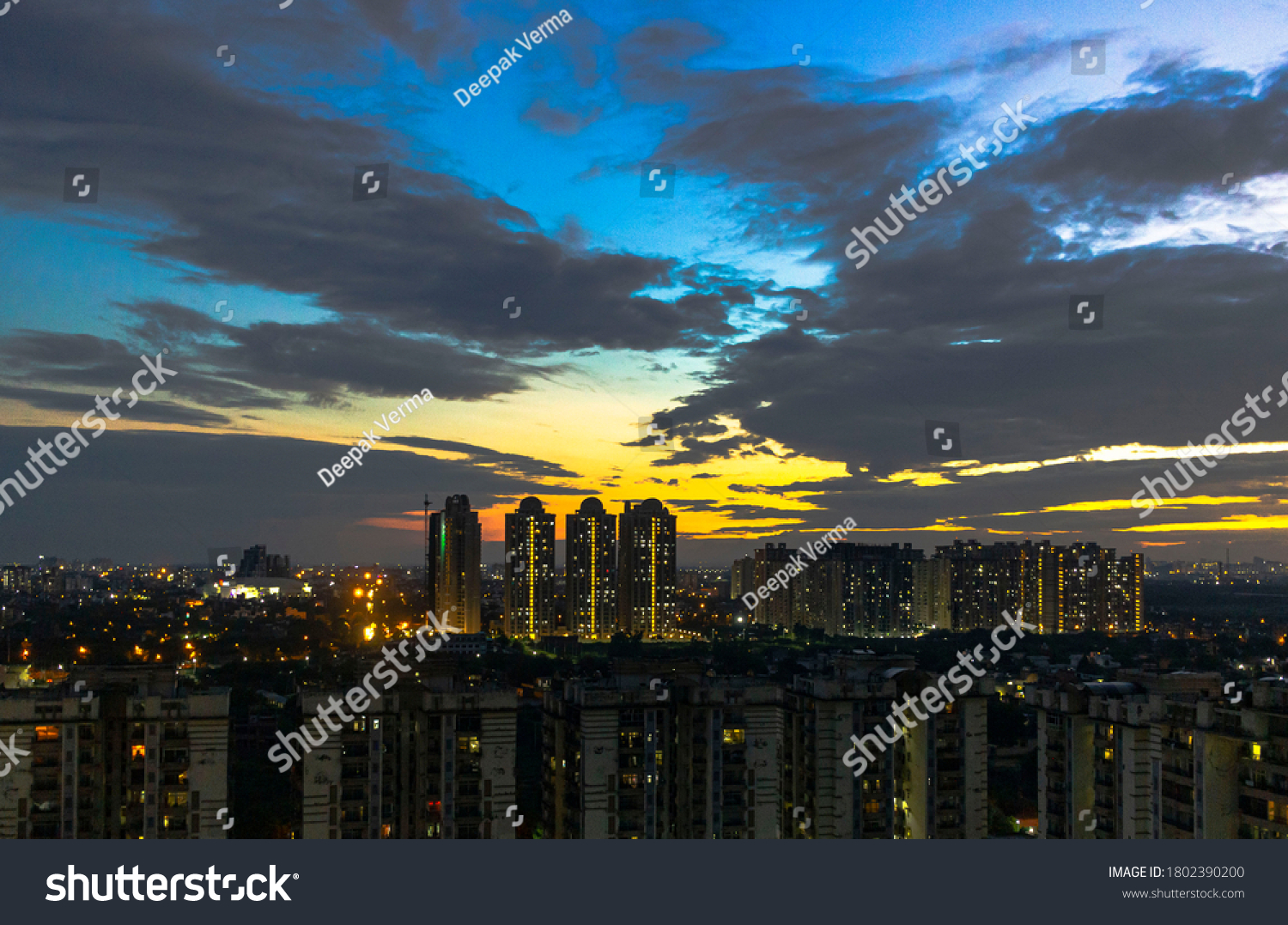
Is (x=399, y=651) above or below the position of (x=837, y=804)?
above

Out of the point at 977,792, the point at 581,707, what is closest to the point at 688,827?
the point at 581,707

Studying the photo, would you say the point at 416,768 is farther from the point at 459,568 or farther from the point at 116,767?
the point at 459,568

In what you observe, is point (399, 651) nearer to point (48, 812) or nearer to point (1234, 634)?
point (48, 812)

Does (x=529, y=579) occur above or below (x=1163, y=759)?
above

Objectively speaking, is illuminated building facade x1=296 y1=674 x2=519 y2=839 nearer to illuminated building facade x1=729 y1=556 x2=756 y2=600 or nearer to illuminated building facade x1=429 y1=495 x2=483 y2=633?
illuminated building facade x1=429 y1=495 x2=483 y2=633

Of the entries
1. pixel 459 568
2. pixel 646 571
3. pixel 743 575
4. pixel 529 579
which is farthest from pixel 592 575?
pixel 743 575

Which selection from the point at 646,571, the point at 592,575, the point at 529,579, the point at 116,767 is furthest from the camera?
the point at 592,575
